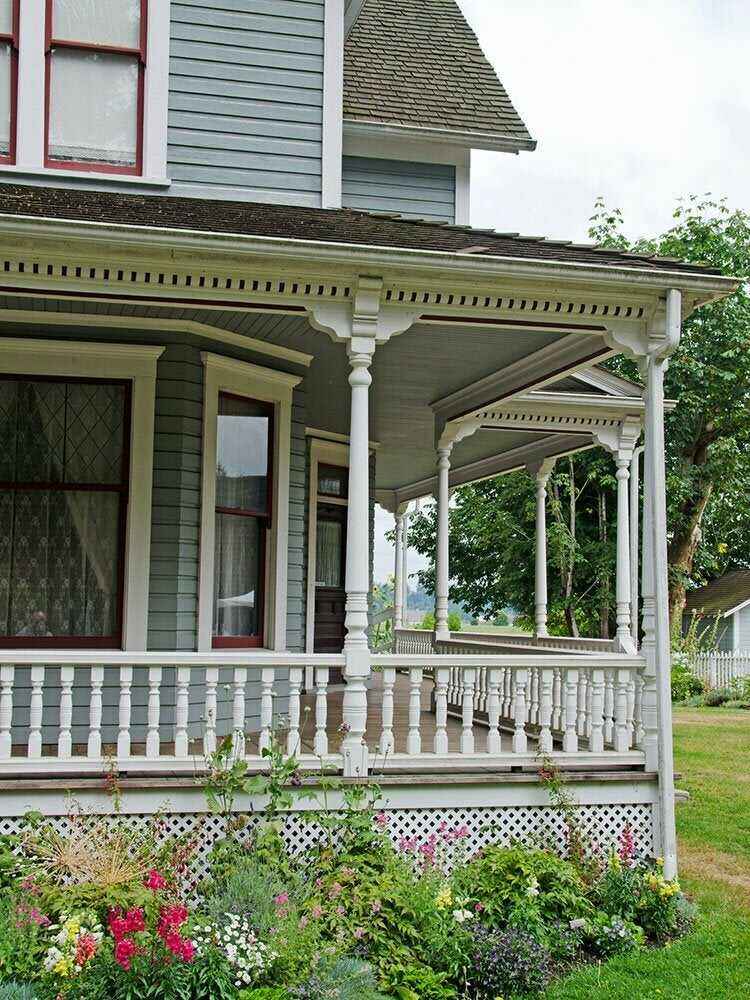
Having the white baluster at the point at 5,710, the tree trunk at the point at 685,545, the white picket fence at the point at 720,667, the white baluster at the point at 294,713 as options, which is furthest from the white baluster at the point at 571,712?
the tree trunk at the point at 685,545

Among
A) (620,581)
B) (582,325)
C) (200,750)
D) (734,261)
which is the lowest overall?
(200,750)

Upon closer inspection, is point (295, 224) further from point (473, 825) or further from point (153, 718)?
point (473, 825)

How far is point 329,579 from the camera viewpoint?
13578mm

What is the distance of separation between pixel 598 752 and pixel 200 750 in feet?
8.81

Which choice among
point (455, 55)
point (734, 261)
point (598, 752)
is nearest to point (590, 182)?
point (734, 261)

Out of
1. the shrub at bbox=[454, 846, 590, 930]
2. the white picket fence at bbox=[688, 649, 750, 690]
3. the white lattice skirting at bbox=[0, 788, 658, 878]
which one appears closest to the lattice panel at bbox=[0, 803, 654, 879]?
the white lattice skirting at bbox=[0, 788, 658, 878]

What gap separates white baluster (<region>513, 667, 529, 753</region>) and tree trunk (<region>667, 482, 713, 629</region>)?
1816cm

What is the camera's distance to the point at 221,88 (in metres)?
8.92

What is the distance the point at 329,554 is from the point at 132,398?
5.66 m

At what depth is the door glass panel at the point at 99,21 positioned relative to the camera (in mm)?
8578

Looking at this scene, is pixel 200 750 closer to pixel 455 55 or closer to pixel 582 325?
pixel 582 325

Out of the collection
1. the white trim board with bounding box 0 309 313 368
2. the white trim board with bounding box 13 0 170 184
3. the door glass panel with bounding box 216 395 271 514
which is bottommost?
the door glass panel with bounding box 216 395 271 514

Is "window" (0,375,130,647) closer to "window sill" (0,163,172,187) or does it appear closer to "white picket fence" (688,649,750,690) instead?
"window sill" (0,163,172,187)

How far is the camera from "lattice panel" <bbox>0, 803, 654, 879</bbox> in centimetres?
666
